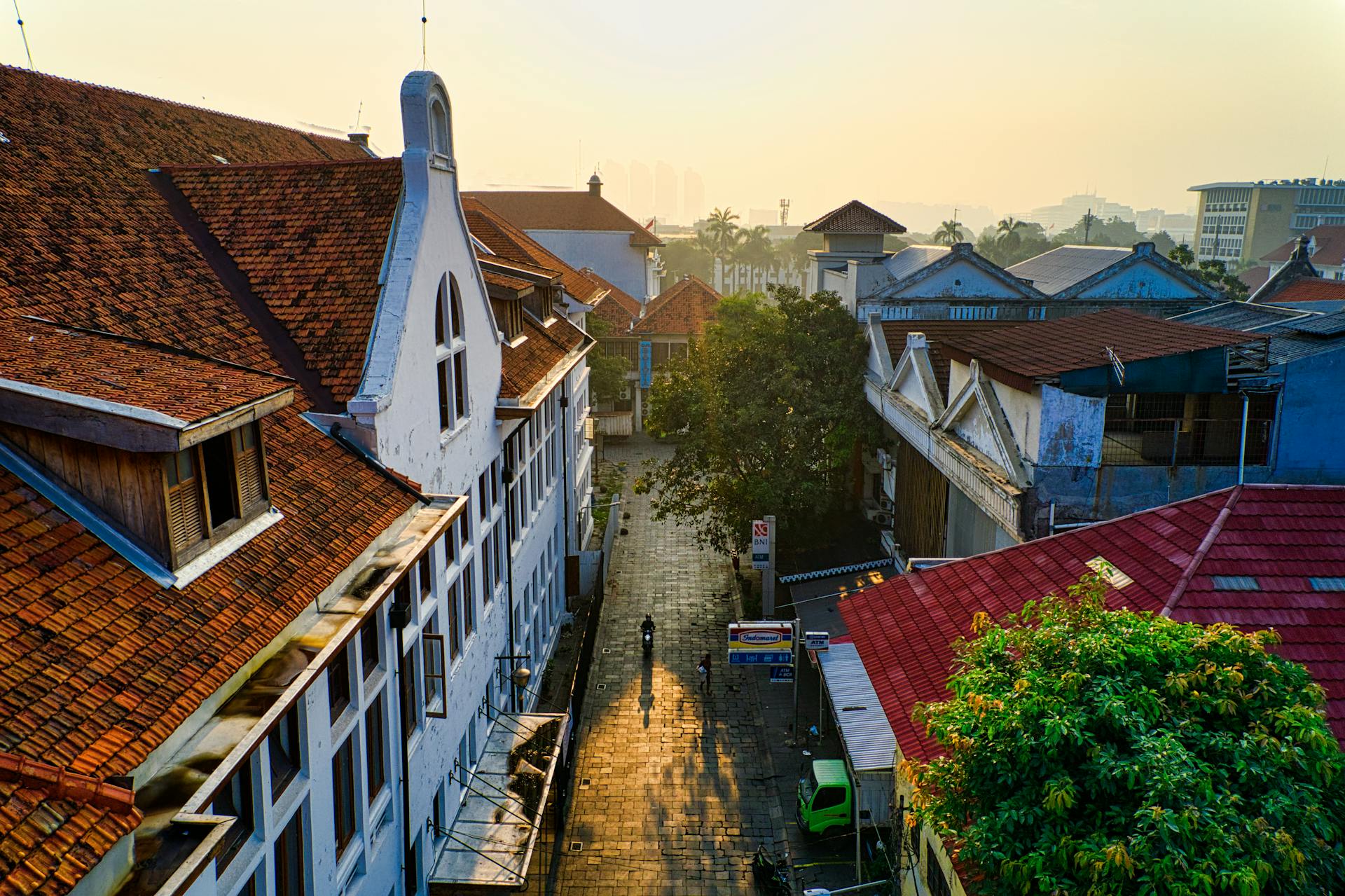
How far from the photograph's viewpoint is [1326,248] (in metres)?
89.5

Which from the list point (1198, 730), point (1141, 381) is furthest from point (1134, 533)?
point (1198, 730)

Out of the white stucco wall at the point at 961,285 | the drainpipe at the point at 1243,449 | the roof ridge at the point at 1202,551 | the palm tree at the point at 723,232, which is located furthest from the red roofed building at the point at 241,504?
the palm tree at the point at 723,232

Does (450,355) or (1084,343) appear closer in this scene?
(450,355)

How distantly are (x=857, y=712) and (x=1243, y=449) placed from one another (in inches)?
364

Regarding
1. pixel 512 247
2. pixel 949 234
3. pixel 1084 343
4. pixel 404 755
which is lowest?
pixel 404 755

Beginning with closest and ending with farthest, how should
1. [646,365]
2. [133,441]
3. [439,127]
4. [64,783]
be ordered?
[64,783]
[133,441]
[439,127]
[646,365]

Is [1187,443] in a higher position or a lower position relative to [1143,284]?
lower

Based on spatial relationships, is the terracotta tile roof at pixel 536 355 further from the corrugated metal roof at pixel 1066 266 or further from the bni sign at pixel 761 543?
the corrugated metal roof at pixel 1066 266

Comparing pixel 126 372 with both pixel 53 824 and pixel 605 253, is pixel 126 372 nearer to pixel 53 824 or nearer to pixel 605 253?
pixel 53 824

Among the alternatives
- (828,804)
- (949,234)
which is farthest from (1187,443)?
(949,234)

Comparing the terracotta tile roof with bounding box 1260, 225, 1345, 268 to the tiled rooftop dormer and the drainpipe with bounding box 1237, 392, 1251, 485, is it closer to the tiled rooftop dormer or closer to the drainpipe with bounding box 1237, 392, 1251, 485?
the drainpipe with bounding box 1237, 392, 1251, 485

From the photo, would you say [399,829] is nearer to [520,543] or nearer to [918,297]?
[520,543]

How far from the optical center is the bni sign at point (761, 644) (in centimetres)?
2403

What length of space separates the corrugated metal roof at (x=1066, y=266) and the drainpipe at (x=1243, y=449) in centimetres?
1778
